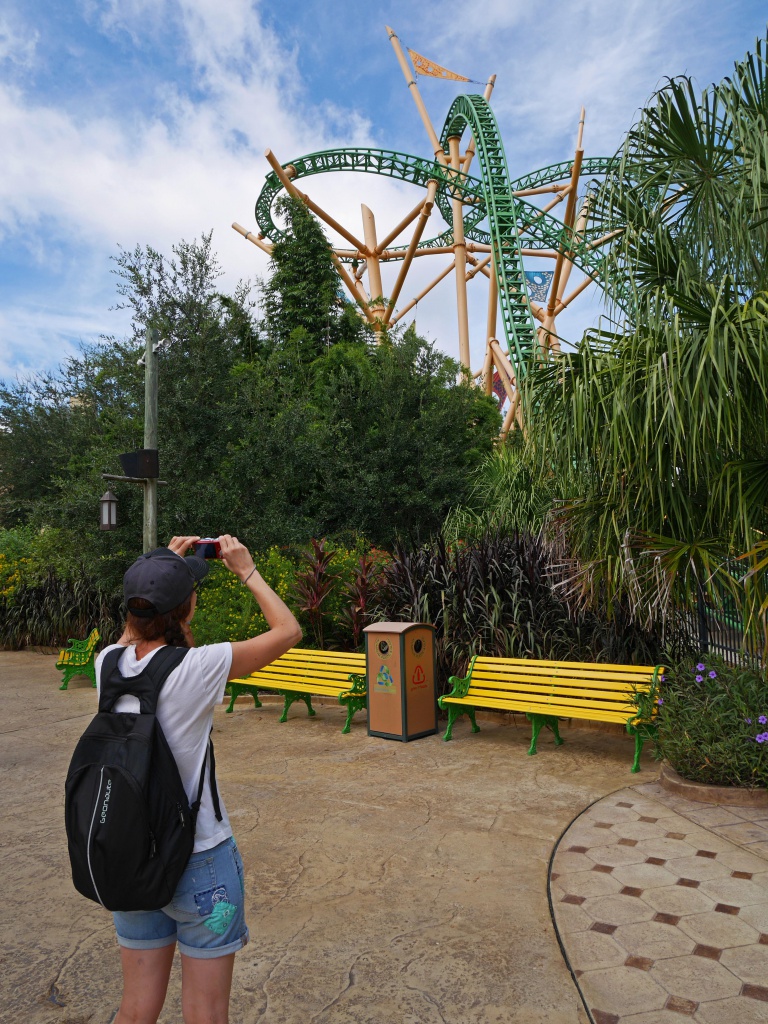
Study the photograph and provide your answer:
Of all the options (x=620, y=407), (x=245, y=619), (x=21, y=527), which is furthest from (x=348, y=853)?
(x=21, y=527)

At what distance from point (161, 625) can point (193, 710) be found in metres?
0.26

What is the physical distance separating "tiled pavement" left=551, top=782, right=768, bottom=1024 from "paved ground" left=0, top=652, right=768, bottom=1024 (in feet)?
0.32

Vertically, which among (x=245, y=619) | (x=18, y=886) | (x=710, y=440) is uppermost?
(x=710, y=440)

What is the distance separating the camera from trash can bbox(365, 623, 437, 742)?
25.5 ft

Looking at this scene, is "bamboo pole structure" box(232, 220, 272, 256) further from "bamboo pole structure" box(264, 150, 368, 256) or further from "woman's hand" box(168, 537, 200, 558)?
"woman's hand" box(168, 537, 200, 558)

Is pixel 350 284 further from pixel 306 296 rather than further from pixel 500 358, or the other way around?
pixel 500 358

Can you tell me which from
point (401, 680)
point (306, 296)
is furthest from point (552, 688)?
point (306, 296)

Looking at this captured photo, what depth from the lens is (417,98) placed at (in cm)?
2625

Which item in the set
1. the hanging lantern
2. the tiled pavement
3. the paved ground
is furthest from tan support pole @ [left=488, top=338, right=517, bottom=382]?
the tiled pavement

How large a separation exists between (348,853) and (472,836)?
0.79 metres

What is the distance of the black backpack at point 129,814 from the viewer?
1942 mm

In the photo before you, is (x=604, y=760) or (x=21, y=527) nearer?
(x=604, y=760)

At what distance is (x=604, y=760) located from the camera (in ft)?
22.3

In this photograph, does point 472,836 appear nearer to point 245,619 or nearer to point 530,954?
point 530,954
